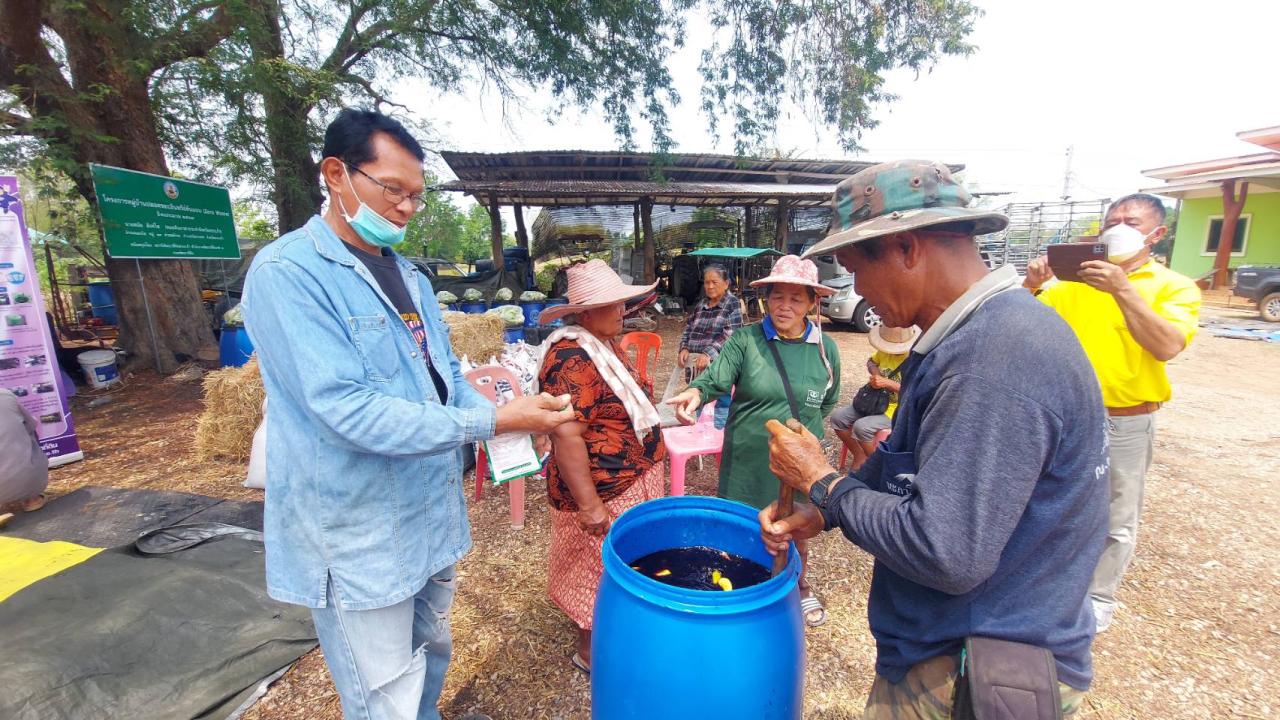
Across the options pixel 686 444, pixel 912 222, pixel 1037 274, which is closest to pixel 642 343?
pixel 686 444

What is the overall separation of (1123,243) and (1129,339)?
476 mm

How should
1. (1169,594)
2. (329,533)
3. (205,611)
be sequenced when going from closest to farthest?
(329,533) < (205,611) < (1169,594)

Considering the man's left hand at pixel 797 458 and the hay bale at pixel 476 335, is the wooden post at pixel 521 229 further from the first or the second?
the man's left hand at pixel 797 458

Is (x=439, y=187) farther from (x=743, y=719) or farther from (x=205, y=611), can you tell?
(x=743, y=719)

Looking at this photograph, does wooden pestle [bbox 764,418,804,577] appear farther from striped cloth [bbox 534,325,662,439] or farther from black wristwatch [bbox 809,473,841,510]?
striped cloth [bbox 534,325,662,439]

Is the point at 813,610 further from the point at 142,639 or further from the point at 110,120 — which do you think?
the point at 110,120

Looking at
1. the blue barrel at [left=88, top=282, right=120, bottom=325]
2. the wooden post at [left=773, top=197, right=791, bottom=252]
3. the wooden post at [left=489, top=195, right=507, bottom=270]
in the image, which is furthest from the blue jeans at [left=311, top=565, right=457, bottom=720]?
the blue barrel at [left=88, top=282, right=120, bottom=325]

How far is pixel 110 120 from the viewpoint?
6594 mm

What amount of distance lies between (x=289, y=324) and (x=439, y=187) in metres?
10.7

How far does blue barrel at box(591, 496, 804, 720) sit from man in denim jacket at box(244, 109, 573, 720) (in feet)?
1.85

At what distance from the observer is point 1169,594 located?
2854mm

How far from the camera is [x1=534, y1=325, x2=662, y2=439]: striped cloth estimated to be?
1978mm

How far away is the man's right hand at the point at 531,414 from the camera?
145cm

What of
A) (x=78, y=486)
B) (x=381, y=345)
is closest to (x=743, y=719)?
(x=381, y=345)
